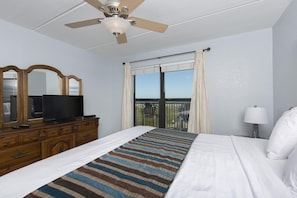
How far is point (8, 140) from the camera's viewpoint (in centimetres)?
180

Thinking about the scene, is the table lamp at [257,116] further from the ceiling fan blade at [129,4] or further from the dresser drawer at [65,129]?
the dresser drawer at [65,129]

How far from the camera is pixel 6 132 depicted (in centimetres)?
179

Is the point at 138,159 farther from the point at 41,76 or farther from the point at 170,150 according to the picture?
the point at 41,76

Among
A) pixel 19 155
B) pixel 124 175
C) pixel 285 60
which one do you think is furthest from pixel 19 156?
pixel 285 60

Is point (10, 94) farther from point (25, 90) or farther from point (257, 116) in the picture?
point (257, 116)

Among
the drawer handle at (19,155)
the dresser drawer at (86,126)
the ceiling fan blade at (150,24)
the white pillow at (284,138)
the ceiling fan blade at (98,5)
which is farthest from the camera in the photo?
the dresser drawer at (86,126)

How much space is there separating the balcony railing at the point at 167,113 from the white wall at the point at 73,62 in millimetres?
650

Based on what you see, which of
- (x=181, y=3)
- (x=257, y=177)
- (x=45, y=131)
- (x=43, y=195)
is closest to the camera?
(x=43, y=195)

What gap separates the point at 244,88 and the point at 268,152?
1.65 meters

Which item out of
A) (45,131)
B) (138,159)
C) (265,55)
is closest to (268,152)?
(138,159)

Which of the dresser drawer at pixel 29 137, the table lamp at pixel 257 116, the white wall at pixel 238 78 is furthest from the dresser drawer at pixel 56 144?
the table lamp at pixel 257 116

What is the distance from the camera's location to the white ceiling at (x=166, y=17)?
1.74 metres

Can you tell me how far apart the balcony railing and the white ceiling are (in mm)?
1377

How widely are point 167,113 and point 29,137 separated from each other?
259 centimetres
